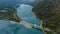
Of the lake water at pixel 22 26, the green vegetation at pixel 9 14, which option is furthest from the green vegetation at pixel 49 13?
the green vegetation at pixel 9 14

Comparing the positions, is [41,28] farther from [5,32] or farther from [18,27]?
[5,32]

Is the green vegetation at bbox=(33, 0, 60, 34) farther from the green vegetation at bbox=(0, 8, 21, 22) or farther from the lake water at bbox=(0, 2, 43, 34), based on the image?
the green vegetation at bbox=(0, 8, 21, 22)

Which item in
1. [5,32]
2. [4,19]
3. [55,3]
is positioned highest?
[55,3]

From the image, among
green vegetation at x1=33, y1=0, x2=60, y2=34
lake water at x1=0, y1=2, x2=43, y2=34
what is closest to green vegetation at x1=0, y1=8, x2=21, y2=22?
lake water at x1=0, y1=2, x2=43, y2=34

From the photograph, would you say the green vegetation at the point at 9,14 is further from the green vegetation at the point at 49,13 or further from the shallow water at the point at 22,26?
the green vegetation at the point at 49,13

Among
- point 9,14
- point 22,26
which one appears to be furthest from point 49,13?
point 9,14

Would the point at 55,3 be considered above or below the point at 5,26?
above

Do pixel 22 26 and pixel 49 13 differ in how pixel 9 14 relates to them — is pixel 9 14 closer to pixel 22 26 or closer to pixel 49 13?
pixel 22 26

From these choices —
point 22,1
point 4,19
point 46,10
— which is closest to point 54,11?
point 46,10
